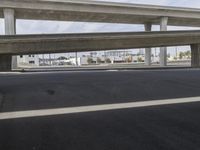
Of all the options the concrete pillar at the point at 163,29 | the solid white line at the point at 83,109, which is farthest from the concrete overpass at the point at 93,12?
the solid white line at the point at 83,109

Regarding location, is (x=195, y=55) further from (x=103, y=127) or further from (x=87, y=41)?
(x=103, y=127)

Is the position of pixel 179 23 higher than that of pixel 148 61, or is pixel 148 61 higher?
pixel 179 23

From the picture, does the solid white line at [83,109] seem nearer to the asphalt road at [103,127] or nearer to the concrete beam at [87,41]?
the asphalt road at [103,127]

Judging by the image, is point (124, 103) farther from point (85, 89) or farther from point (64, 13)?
point (64, 13)

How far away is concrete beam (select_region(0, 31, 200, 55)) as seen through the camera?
33.2 metres

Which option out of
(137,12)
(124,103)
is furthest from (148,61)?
(124,103)

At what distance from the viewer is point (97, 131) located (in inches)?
351

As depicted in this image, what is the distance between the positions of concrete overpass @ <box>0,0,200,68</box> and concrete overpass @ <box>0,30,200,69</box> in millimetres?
13176

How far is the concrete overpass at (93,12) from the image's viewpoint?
54375 mm

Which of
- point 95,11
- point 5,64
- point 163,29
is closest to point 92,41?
point 5,64

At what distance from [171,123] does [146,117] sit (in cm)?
118

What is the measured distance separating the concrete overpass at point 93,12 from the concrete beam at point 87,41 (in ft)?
47.0

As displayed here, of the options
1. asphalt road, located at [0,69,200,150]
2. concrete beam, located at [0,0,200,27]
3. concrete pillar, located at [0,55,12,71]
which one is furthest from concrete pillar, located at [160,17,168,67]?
asphalt road, located at [0,69,200,150]

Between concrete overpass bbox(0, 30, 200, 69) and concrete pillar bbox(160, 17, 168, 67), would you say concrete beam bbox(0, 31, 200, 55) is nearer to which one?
concrete overpass bbox(0, 30, 200, 69)
